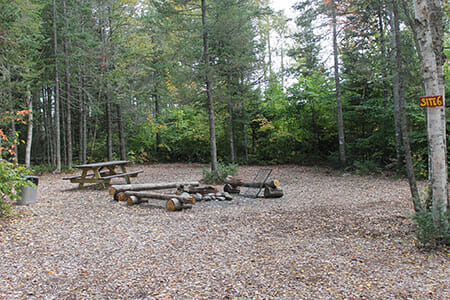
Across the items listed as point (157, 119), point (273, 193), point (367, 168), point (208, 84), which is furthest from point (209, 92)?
point (157, 119)

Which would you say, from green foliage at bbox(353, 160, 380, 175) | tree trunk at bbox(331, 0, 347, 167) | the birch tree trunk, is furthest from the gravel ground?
tree trunk at bbox(331, 0, 347, 167)

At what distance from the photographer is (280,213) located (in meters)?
5.89

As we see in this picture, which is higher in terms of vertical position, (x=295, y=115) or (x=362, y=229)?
(x=295, y=115)

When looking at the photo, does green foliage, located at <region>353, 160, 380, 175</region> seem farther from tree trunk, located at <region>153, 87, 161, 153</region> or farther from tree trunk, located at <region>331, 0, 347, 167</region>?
tree trunk, located at <region>153, 87, 161, 153</region>

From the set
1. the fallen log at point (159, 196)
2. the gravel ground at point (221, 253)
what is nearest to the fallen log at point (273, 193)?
the gravel ground at point (221, 253)

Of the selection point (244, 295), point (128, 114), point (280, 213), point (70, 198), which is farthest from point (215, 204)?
point (128, 114)

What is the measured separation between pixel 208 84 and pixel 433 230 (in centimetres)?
797

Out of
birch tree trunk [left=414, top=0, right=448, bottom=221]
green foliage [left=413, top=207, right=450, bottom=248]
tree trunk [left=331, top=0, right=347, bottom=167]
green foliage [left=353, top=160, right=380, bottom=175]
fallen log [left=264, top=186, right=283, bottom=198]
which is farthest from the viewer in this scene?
tree trunk [left=331, top=0, right=347, bottom=167]

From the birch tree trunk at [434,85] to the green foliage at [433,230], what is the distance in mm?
52

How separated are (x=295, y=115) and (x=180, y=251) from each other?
38.6 feet

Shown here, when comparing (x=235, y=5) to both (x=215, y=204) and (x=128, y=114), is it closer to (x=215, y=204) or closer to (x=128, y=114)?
(x=215, y=204)

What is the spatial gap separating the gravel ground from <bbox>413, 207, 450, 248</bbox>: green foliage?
14 cm

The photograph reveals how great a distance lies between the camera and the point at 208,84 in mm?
10367

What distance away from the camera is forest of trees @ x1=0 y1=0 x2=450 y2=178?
33.2 ft
